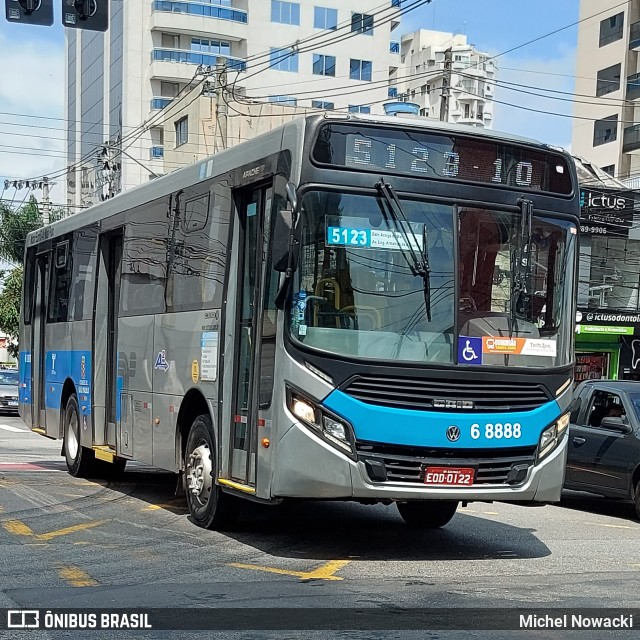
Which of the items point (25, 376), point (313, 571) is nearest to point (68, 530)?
point (313, 571)

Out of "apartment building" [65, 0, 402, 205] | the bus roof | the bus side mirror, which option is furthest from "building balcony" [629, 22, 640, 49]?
the bus side mirror

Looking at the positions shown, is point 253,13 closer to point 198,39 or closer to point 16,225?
point 198,39

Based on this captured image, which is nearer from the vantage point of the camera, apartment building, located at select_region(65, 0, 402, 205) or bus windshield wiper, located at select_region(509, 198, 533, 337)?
bus windshield wiper, located at select_region(509, 198, 533, 337)

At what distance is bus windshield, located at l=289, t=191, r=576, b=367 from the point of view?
845 centimetres

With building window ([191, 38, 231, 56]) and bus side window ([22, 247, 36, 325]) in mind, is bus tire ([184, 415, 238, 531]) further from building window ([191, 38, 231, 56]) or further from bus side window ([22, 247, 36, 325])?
building window ([191, 38, 231, 56])

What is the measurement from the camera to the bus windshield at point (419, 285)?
845cm

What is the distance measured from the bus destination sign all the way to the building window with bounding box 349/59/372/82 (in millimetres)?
66654

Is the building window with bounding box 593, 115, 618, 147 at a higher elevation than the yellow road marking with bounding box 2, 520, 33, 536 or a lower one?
higher

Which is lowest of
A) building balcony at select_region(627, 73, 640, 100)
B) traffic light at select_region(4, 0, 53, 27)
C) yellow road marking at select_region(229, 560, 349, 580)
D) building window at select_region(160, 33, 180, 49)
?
yellow road marking at select_region(229, 560, 349, 580)

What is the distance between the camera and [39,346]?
1681 centimetres

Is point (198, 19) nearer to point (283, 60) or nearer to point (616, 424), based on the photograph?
point (283, 60)

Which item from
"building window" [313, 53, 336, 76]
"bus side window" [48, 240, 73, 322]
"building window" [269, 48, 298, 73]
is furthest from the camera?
"building window" [313, 53, 336, 76]

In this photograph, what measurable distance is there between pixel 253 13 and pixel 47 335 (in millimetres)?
58386

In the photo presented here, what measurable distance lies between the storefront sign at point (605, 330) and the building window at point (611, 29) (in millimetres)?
26145
